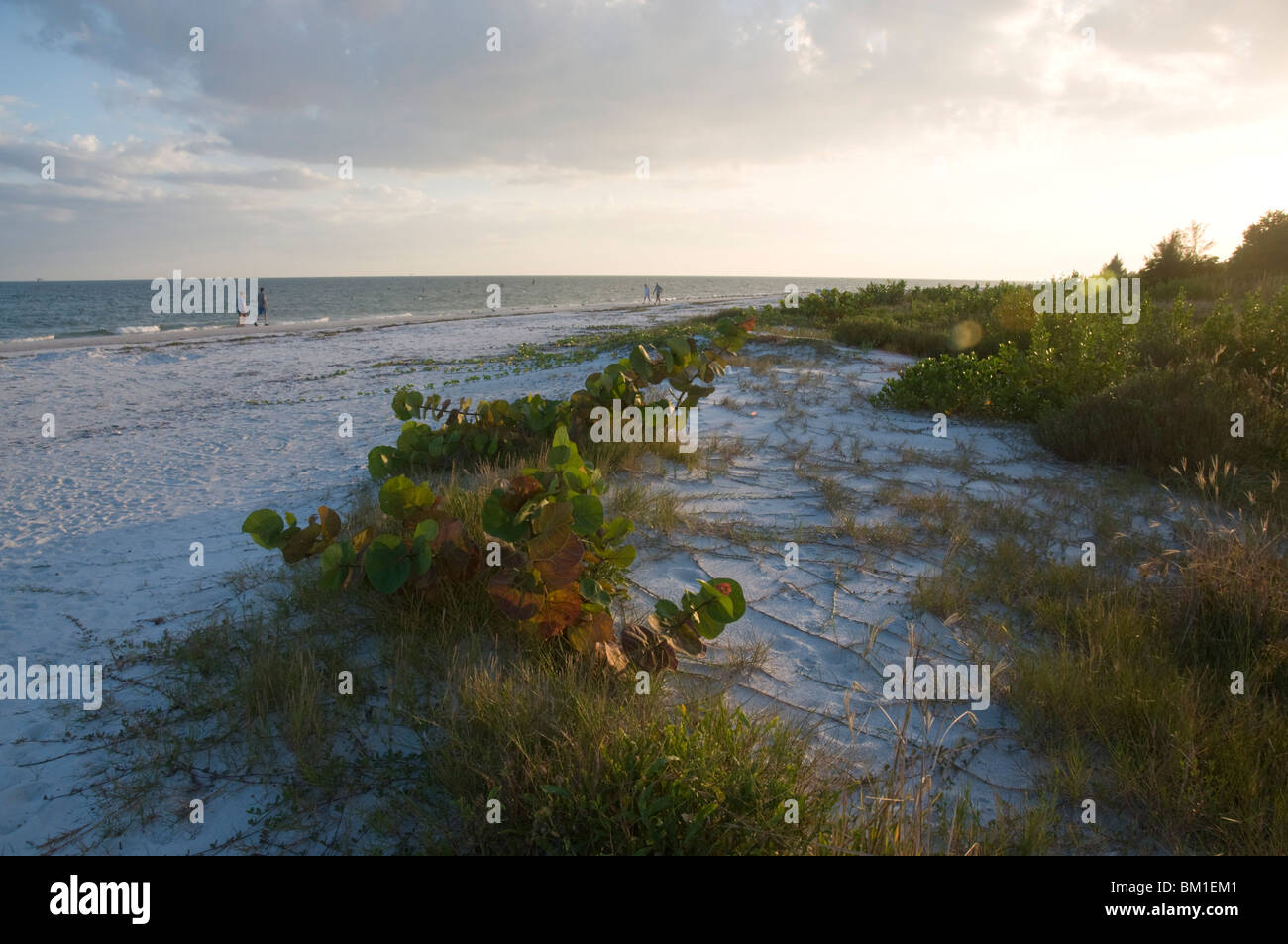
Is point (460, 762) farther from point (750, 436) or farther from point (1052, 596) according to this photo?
point (750, 436)

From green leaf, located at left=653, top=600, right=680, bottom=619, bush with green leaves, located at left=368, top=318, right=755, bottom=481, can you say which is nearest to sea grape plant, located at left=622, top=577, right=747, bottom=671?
green leaf, located at left=653, top=600, right=680, bottom=619

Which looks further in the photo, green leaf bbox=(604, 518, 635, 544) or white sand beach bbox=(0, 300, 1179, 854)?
green leaf bbox=(604, 518, 635, 544)

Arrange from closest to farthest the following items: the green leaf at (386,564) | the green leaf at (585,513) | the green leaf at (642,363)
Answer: the green leaf at (585,513) < the green leaf at (386,564) < the green leaf at (642,363)

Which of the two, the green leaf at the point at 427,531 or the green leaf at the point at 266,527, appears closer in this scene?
the green leaf at the point at 427,531

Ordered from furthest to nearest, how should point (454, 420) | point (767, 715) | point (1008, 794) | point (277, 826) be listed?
point (454, 420) < point (767, 715) < point (1008, 794) < point (277, 826)

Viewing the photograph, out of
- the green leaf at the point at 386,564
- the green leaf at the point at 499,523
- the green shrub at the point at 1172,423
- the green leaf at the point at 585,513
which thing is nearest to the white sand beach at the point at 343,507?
the green shrub at the point at 1172,423

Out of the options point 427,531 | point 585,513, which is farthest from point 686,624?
point 427,531

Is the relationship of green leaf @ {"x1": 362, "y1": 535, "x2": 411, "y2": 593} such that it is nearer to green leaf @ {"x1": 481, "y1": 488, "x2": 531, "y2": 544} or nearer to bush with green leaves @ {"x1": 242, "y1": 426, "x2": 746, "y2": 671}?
bush with green leaves @ {"x1": 242, "y1": 426, "x2": 746, "y2": 671}

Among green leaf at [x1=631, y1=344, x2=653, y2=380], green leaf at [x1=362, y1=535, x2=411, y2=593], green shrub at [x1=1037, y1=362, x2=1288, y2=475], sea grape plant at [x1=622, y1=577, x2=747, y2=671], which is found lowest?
sea grape plant at [x1=622, y1=577, x2=747, y2=671]

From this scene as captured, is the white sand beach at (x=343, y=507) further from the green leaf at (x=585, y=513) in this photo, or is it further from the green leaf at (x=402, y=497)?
the green leaf at (x=402, y=497)

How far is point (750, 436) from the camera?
269 inches

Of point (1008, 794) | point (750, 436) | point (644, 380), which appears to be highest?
point (644, 380)

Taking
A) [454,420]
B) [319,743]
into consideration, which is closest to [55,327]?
[454,420]

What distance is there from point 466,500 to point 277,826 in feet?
7.00
